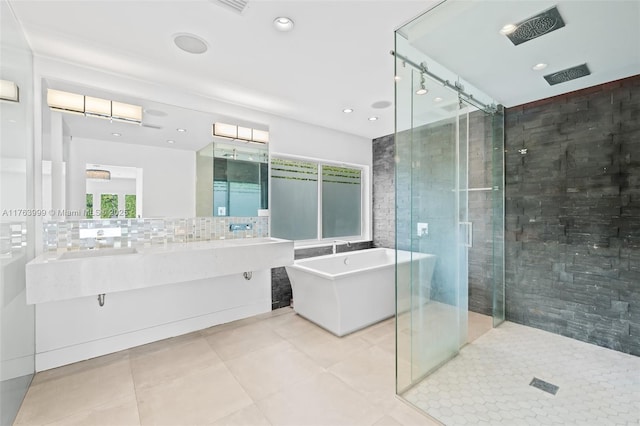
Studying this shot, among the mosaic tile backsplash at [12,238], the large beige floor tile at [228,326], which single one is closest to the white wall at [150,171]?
the mosaic tile backsplash at [12,238]

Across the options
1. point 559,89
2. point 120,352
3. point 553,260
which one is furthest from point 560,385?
point 120,352

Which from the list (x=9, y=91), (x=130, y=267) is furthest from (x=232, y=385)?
(x=9, y=91)

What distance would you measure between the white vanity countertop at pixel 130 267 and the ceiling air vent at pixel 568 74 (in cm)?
303

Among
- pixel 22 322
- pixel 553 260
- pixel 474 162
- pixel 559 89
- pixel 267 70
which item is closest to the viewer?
pixel 22 322

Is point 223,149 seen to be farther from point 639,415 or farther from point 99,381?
point 639,415

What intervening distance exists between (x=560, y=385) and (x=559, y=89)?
2676mm

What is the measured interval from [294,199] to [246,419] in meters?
2.81

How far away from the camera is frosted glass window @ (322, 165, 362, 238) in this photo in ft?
15.0

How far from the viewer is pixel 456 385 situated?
215cm

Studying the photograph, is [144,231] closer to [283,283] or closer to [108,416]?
[108,416]

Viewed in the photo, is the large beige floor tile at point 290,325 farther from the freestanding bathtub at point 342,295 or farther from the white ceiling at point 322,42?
the white ceiling at point 322,42

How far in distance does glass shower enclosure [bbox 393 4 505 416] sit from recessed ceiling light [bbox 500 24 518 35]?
0.47 meters

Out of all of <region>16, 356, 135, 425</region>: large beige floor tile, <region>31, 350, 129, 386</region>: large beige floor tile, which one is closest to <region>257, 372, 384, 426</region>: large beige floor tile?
<region>16, 356, 135, 425</region>: large beige floor tile

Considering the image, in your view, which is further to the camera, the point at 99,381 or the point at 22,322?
the point at 99,381
